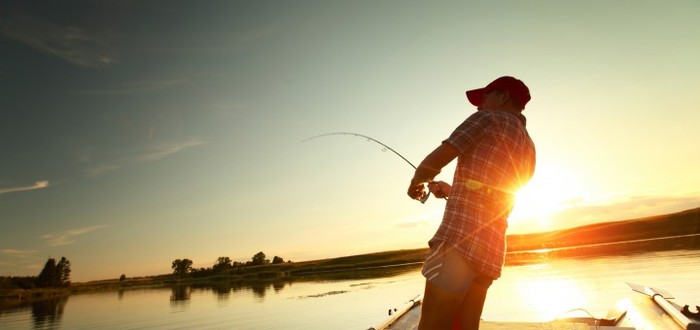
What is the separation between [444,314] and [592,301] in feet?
57.4

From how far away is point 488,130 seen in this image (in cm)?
266

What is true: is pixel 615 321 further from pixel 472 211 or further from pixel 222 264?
pixel 222 264

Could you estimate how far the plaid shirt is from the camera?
2.54 meters

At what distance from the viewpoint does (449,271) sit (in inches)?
97.2

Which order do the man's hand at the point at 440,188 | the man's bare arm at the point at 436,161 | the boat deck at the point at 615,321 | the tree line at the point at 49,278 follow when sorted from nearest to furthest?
the man's bare arm at the point at 436,161 < the man's hand at the point at 440,188 < the boat deck at the point at 615,321 < the tree line at the point at 49,278

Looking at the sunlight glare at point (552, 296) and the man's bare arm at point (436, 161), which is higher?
the man's bare arm at point (436, 161)

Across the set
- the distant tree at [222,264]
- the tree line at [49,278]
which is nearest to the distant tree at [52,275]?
the tree line at [49,278]

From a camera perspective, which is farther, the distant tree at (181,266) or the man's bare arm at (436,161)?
the distant tree at (181,266)

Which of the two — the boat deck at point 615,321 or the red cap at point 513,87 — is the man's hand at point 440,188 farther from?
the boat deck at point 615,321

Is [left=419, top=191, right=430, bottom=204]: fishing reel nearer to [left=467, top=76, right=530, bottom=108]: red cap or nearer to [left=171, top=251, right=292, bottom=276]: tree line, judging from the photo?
[left=467, top=76, right=530, bottom=108]: red cap

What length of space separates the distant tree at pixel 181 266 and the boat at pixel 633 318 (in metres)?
174

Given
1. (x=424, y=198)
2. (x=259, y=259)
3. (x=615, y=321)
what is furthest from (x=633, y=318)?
(x=259, y=259)

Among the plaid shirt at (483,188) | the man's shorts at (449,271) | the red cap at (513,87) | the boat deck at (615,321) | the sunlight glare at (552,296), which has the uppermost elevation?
the red cap at (513,87)

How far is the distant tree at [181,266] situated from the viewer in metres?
160
